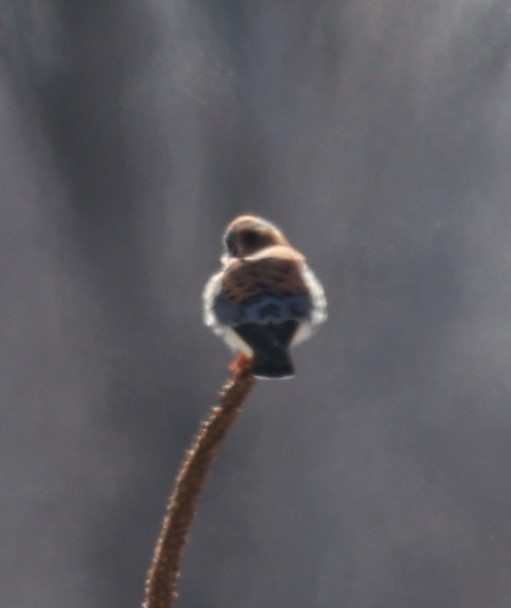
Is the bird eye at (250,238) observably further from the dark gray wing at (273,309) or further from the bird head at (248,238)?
the dark gray wing at (273,309)

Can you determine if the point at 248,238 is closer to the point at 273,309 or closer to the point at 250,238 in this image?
the point at 250,238

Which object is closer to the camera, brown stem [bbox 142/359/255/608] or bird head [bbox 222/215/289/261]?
brown stem [bbox 142/359/255/608]

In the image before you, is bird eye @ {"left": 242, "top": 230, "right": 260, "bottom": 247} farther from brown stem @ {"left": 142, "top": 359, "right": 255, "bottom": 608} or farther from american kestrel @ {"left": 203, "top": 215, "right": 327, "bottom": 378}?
brown stem @ {"left": 142, "top": 359, "right": 255, "bottom": 608}

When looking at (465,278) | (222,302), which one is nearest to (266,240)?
(222,302)

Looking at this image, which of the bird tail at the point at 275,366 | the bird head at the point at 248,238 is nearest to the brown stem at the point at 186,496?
the bird tail at the point at 275,366

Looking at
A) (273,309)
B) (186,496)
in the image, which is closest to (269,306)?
(273,309)

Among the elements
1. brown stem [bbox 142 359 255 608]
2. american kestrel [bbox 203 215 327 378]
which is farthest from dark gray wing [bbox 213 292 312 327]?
brown stem [bbox 142 359 255 608]

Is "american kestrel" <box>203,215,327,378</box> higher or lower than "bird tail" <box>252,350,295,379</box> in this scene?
higher
